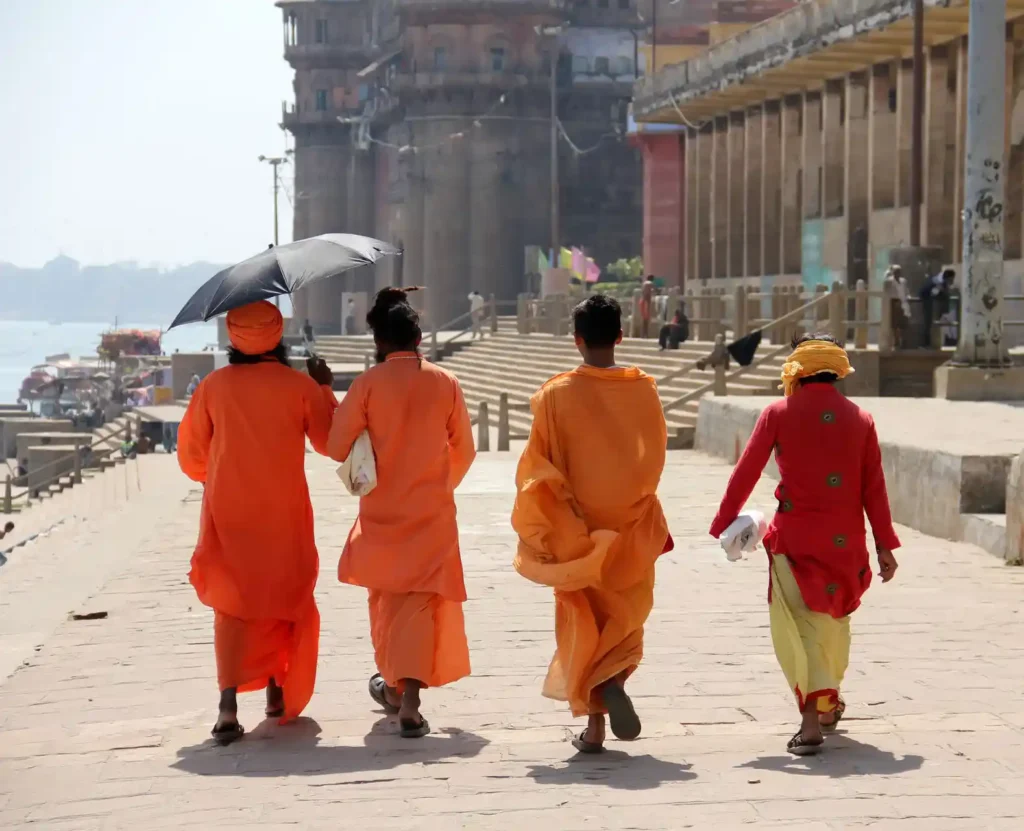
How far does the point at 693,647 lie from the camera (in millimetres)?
7836

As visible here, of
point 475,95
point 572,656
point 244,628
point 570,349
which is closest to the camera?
point 572,656

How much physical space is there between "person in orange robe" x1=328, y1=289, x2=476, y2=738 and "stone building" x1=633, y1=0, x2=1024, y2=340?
1917 cm

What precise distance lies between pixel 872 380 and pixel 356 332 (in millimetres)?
48707

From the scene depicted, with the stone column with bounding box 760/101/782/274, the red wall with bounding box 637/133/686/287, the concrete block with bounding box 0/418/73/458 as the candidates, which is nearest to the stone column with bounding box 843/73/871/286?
the stone column with bounding box 760/101/782/274

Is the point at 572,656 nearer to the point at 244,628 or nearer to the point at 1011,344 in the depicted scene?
the point at 244,628

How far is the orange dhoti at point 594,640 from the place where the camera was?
18.4 feet

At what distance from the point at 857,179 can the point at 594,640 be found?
30.5 meters

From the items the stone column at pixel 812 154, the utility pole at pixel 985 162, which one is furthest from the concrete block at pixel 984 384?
the stone column at pixel 812 154

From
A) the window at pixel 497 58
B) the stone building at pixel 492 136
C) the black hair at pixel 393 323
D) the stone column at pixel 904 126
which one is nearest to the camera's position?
the black hair at pixel 393 323

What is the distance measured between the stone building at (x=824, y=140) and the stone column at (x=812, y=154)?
0.03m

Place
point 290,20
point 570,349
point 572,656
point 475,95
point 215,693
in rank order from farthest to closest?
point 290,20
point 475,95
point 570,349
point 215,693
point 572,656

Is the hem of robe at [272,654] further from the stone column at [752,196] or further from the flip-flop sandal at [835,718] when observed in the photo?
the stone column at [752,196]

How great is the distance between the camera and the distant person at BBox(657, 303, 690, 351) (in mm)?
29141

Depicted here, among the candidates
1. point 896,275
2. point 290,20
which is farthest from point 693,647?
point 290,20
